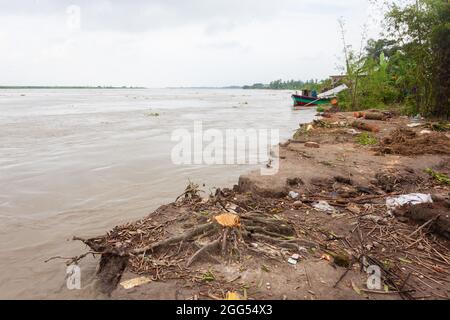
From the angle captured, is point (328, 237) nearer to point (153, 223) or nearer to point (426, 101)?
point (153, 223)

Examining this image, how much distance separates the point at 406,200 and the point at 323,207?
1.15m

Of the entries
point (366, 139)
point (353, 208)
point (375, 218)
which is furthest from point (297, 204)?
point (366, 139)

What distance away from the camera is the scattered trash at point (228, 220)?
3.38 metres

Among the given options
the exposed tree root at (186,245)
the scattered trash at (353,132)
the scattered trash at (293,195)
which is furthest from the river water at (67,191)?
the scattered trash at (353,132)

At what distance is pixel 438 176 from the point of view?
565 centimetres

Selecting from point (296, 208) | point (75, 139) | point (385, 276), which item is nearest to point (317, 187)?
point (296, 208)

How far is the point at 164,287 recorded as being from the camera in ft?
8.89

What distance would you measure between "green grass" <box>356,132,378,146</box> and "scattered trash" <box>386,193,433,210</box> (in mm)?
4231

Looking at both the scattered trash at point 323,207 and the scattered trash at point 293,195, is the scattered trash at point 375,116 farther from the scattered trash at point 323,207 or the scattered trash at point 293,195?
the scattered trash at point 323,207

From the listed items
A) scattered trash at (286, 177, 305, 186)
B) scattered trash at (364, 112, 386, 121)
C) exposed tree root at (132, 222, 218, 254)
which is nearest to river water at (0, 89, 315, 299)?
exposed tree root at (132, 222, 218, 254)

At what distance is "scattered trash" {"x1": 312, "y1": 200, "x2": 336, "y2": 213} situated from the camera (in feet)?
13.8

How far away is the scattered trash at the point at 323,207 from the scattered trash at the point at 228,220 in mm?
1306
